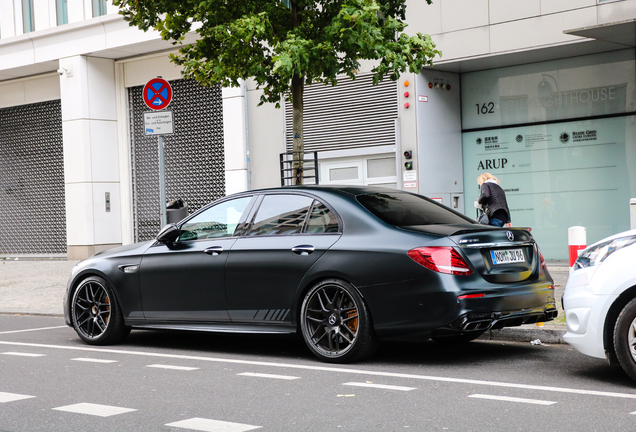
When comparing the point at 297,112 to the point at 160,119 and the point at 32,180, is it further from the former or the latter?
the point at 32,180

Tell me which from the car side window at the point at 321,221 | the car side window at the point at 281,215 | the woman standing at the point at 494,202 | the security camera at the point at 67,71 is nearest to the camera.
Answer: the car side window at the point at 321,221

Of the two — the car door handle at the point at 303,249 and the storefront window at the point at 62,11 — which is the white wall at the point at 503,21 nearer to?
the car door handle at the point at 303,249

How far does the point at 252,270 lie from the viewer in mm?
7395

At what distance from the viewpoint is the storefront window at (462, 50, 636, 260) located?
15.0 meters

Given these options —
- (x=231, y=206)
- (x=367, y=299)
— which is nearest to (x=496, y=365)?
(x=367, y=299)

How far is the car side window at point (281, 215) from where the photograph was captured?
7.41 meters

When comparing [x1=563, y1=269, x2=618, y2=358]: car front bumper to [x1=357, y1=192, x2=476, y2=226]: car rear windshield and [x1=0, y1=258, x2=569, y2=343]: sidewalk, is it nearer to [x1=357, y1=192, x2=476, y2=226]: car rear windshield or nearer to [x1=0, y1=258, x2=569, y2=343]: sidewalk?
[x1=357, y1=192, x2=476, y2=226]: car rear windshield

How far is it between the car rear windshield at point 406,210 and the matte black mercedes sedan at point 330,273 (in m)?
0.02

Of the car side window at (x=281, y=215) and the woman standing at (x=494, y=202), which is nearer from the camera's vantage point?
the car side window at (x=281, y=215)

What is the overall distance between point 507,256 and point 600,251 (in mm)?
899

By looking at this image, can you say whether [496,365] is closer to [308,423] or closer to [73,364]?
[308,423]

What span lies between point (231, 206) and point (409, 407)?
331 centimetres

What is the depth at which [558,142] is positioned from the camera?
15.8 meters

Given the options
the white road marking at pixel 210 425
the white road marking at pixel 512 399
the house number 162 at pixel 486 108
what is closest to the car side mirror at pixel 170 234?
A: the white road marking at pixel 210 425
